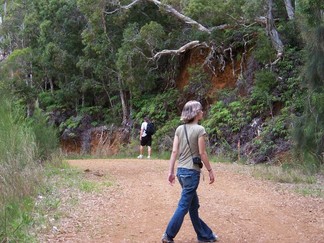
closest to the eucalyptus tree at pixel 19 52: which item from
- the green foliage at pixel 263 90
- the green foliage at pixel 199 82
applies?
the green foliage at pixel 199 82

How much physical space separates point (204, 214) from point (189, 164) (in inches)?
94.8

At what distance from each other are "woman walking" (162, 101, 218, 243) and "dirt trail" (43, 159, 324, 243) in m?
0.45

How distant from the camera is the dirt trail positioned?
7.70m

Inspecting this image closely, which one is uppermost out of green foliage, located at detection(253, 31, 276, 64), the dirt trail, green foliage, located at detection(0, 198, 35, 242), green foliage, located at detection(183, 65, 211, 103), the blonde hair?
green foliage, located at detection(253, 31, 276, 64)

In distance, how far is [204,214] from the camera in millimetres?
9164

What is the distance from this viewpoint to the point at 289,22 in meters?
23.1

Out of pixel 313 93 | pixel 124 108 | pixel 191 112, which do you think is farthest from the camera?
pixel 124 108

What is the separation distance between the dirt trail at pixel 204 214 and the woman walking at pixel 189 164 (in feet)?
1.48

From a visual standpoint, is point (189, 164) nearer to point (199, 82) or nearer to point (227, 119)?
point (227, 119)

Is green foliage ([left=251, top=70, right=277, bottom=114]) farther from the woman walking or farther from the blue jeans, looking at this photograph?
the blue jeans

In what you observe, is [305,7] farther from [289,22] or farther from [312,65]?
[289,22]

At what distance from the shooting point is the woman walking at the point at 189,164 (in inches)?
273

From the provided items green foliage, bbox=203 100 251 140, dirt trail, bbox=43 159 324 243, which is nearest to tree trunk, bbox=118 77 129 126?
green foliage, bbox=203 100 251 140

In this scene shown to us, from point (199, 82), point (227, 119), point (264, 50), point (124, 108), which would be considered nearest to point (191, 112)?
point (264, 50)
